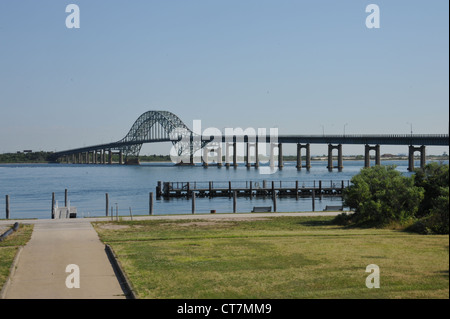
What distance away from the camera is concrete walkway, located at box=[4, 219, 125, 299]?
1205cm

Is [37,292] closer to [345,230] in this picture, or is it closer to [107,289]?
[107,289]

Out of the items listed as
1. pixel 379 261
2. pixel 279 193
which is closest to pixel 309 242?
pixel 379 261

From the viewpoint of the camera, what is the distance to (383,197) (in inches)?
968

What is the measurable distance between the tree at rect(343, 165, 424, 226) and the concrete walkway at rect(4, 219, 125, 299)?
37.4 feet

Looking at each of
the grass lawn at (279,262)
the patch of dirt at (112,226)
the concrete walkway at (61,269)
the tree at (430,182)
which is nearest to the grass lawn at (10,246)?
the concrete walkway at (61,269)

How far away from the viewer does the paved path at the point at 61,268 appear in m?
12.1

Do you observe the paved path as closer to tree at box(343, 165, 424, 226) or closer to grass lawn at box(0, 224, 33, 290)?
grass lawn at box(0, 224, 33, 290)

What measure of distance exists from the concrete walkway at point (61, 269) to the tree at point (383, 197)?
11.4m

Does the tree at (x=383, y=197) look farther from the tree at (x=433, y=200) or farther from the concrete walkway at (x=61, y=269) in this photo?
the concrete walkway at (x=61, y=269)

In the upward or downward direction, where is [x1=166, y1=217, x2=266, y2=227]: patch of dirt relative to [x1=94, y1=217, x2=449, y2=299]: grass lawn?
downward

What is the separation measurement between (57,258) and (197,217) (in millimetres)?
14121
